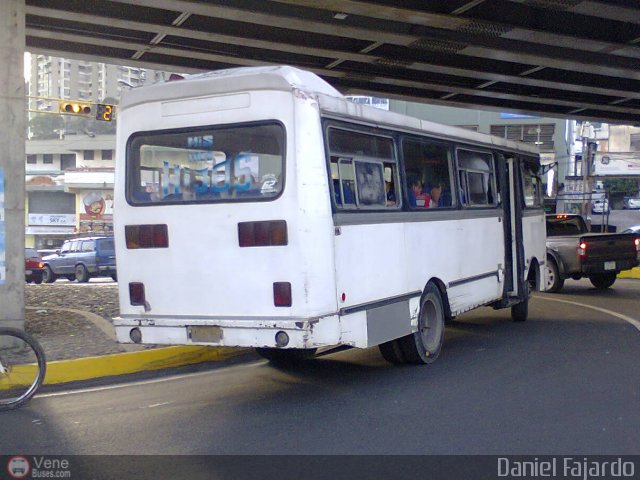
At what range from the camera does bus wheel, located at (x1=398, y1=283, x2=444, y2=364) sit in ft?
29.7

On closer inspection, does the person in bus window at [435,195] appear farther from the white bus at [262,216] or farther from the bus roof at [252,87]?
the bus roof at [252,87]

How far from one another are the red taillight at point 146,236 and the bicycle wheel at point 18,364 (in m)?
1.41

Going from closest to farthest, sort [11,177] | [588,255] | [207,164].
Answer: [207,164]
[11,177]
[588,255]

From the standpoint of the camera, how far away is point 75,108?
2458 cm

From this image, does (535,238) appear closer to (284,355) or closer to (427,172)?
(427,172)

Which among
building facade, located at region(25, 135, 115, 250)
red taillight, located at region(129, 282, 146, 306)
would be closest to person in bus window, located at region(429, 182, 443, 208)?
red taillight, located at region(129, 282, 146, 306)

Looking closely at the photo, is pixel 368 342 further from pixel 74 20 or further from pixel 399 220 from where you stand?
pixel 74 20

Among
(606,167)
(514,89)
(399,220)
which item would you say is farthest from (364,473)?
(606,167)

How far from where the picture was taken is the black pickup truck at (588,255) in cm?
1716

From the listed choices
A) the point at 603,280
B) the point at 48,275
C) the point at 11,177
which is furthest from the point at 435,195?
the point at 48,275

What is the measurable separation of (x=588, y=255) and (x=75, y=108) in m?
16.2

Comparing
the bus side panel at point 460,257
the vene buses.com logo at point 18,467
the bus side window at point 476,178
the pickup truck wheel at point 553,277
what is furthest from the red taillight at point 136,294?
the pickup truck wheel at point 553,277

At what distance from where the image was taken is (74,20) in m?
14.5

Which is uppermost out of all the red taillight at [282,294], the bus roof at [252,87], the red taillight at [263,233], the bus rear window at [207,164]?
the bus roof at [252,87]
